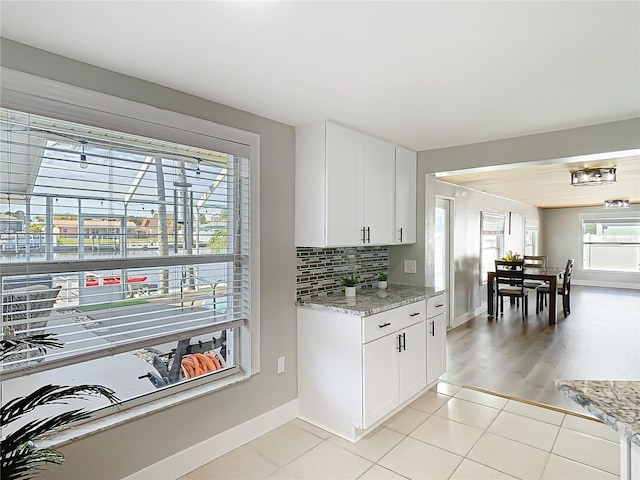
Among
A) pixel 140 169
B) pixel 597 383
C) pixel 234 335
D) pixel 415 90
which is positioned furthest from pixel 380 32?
pixel 234 335

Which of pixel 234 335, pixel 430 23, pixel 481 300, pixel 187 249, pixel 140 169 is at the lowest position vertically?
pixel 481 300

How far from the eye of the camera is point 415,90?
217cm

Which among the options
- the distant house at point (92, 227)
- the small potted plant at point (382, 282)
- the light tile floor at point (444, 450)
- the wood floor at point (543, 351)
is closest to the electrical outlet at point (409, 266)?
the small potted plant at point (382, 282)

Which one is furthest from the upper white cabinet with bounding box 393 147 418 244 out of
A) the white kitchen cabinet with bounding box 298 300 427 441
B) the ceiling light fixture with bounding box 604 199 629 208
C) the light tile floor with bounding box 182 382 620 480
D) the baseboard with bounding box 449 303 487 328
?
the ceiling light fixture with bounding box 604 199 629 208

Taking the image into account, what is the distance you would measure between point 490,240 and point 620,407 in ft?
22.0

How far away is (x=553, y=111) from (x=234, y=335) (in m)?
2.66

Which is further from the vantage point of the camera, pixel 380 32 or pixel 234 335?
pixel 234 335

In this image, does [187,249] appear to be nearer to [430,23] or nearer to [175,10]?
[175,10]

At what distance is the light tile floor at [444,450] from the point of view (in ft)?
7.26

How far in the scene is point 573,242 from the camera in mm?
10609

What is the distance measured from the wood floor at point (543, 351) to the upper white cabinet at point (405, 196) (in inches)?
59.4

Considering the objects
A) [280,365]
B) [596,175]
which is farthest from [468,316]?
[280,365]

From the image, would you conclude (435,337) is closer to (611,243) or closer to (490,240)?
(490,240)

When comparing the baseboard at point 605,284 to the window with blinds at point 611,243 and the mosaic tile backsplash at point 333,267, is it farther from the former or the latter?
the mosaic tile backsplash at point 333,267
